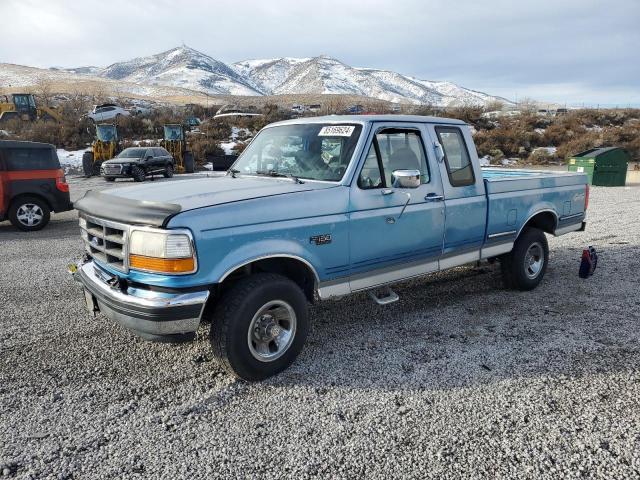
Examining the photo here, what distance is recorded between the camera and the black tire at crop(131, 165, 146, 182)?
791 inches

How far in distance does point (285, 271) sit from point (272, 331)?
1.88 ft

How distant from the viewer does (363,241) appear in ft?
12.8

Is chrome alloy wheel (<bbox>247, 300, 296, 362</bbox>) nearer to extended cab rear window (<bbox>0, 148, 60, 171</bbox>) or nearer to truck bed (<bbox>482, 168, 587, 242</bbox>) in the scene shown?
truck bed (<bbox>482, 168, 587, 242</bbox>)

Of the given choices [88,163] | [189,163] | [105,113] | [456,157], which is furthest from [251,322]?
[105,113]

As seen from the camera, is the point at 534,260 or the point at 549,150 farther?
the point at 549,150

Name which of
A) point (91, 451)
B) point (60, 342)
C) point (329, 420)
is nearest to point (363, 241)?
point (329, 420)

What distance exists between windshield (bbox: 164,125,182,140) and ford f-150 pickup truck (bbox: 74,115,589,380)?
23.4 metres

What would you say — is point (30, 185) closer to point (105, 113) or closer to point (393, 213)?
point (393, 213)

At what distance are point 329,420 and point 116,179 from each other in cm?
2091

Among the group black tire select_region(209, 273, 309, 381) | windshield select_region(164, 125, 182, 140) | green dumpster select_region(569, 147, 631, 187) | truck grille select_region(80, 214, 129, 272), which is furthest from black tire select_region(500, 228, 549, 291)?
windshield select_region(164, 125, 182, 140)

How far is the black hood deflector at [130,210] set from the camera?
3066 mm

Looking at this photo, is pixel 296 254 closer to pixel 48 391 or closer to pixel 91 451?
pixel 91 451

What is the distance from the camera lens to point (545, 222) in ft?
19.6

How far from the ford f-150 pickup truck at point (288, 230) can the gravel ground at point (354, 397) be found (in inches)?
18.7
